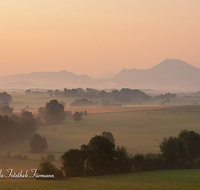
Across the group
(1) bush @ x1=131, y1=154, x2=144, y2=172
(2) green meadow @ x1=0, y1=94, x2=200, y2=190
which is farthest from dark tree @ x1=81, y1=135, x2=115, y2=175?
(1) bush @ x1=131, y1=154, x2=144, y2=172

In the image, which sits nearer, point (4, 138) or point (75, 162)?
point (75, 162)

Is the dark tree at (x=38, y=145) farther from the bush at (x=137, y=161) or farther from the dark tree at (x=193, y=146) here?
the dark tree at (x=193, y=146)

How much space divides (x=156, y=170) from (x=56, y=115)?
108 metres

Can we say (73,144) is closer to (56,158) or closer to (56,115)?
(56,158)

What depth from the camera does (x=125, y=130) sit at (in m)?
129

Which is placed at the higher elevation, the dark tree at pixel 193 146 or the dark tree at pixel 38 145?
the dark tree at pixel 38 145

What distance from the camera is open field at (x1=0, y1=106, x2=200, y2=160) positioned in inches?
3548

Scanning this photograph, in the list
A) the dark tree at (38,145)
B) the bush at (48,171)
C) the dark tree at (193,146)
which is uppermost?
the dark tree at (38,145)

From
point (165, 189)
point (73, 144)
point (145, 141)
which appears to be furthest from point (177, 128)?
point (165, 189)

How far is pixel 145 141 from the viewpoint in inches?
3829

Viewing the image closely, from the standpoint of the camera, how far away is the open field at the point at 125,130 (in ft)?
296

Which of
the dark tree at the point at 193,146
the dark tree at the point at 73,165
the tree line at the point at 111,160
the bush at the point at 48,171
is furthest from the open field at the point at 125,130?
the bush at the point at 48,171

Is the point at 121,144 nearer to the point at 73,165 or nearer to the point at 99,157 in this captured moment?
the point at 99,157

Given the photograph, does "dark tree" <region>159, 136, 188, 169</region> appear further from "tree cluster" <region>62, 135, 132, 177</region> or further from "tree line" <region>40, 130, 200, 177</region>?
"tree cluster" <region>62, 135, 132, 177</region>
